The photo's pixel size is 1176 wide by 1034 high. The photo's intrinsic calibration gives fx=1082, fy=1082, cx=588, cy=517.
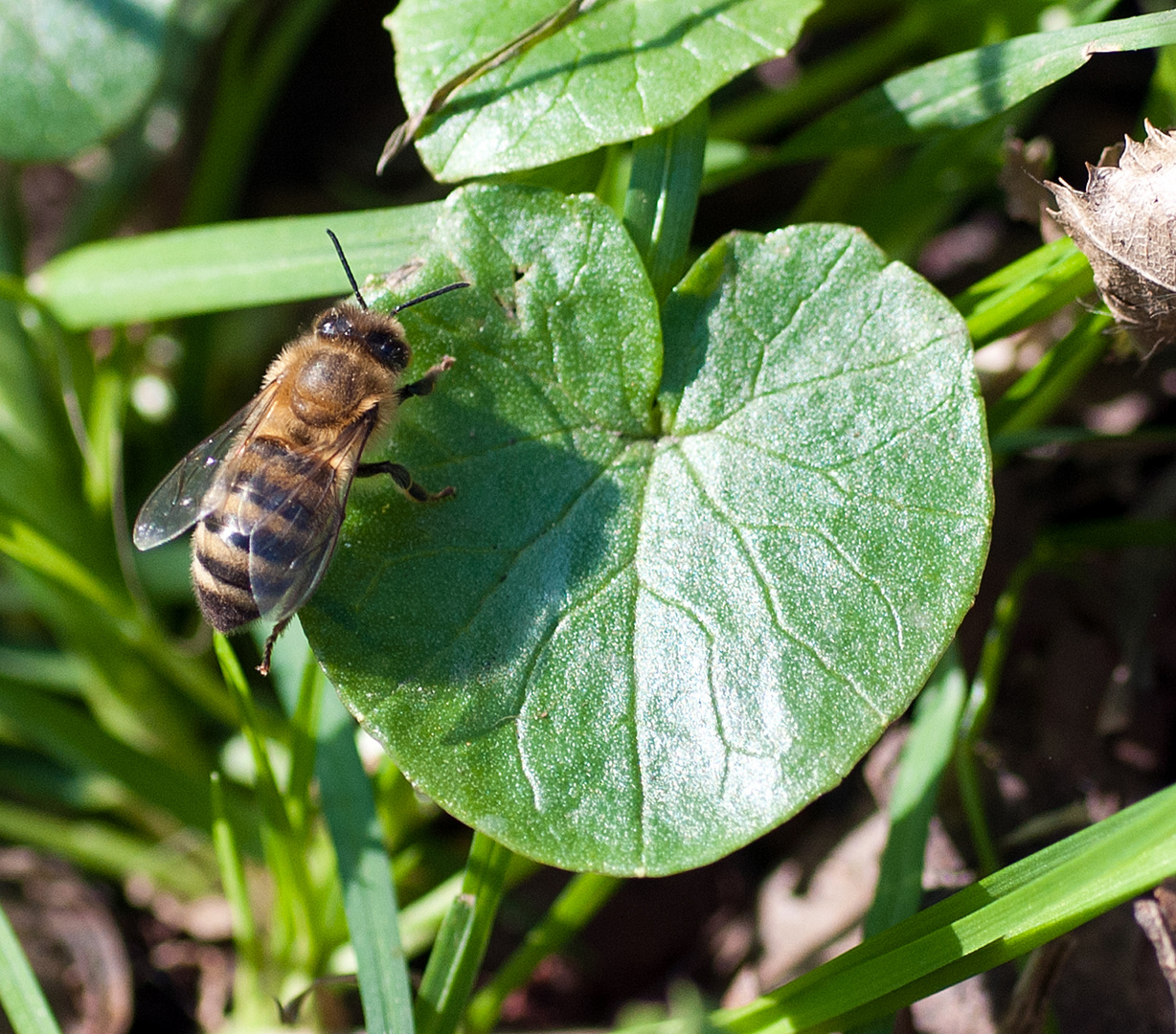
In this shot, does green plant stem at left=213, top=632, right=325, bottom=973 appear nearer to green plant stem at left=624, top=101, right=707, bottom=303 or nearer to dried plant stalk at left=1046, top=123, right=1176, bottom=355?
green plant stem at left=624, top=101, right=707, bottom=303

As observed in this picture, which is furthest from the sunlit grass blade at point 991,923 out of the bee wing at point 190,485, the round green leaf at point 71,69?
the round green leaf at point 71,69

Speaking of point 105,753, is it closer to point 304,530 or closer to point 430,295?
point 304,530

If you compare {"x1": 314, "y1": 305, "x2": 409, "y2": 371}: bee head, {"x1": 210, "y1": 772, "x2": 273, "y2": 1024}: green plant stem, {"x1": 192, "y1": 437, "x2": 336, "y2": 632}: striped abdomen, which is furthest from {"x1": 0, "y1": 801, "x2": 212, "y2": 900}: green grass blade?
{"x1": 314, "y1": 305, "x2": 409, "y2": 371}: bee head

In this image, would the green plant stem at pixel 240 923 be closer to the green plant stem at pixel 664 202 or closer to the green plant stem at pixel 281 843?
the green plant stem at pixel 281 843

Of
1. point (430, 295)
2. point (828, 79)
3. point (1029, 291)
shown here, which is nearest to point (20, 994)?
point (430, 295)

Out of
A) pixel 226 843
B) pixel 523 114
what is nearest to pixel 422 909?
pixel 226 843

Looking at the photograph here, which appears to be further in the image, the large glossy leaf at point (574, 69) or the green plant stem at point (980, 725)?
the green plant stem at point (980, 725)

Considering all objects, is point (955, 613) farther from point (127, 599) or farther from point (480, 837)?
point (127, 599)
